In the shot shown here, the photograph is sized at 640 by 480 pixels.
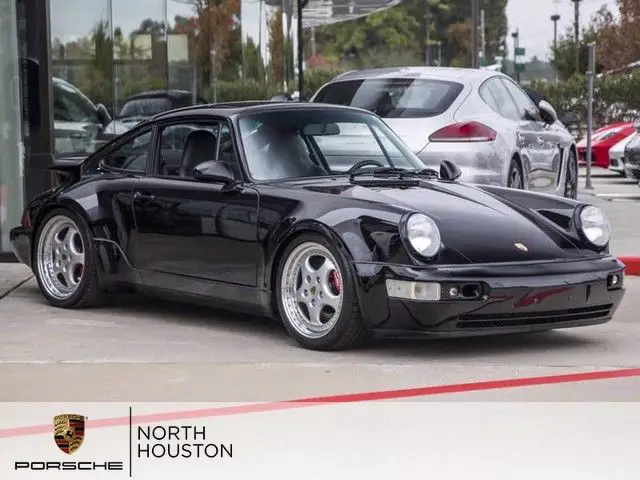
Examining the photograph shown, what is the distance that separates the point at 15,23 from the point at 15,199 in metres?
1.37

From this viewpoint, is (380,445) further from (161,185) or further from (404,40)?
(404,40)

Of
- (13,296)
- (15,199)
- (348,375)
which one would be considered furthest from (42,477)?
(15,199)

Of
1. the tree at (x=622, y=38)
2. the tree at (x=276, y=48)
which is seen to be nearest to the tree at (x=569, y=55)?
the tree at (x=622, y=38)

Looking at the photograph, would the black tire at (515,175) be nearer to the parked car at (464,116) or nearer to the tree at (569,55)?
the parked car at (464,116)

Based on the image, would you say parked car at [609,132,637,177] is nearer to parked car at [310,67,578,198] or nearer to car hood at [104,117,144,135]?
parked car at [310,67,578,198]

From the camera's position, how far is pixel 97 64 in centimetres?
1559

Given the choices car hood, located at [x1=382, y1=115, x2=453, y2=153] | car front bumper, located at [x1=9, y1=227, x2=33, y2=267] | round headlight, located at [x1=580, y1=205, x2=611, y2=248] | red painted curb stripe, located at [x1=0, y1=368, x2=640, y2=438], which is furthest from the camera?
car hood, located at [x1=382, y1=115, x2=453, y2=153]

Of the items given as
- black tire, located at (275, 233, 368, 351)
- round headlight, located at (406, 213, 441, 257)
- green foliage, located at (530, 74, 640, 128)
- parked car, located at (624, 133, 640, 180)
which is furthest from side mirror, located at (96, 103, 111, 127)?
green foliage, located at (530, 74, 640, 128)

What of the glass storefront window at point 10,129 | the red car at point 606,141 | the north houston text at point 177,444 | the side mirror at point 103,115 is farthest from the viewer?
the red car at point 606,141

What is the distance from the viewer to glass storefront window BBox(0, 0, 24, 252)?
493 inches

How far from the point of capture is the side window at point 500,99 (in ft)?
45.2

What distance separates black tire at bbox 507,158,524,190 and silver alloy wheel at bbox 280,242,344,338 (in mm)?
5332

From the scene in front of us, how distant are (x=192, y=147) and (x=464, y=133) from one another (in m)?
3.99

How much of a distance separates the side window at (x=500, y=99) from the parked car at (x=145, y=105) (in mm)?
3733
